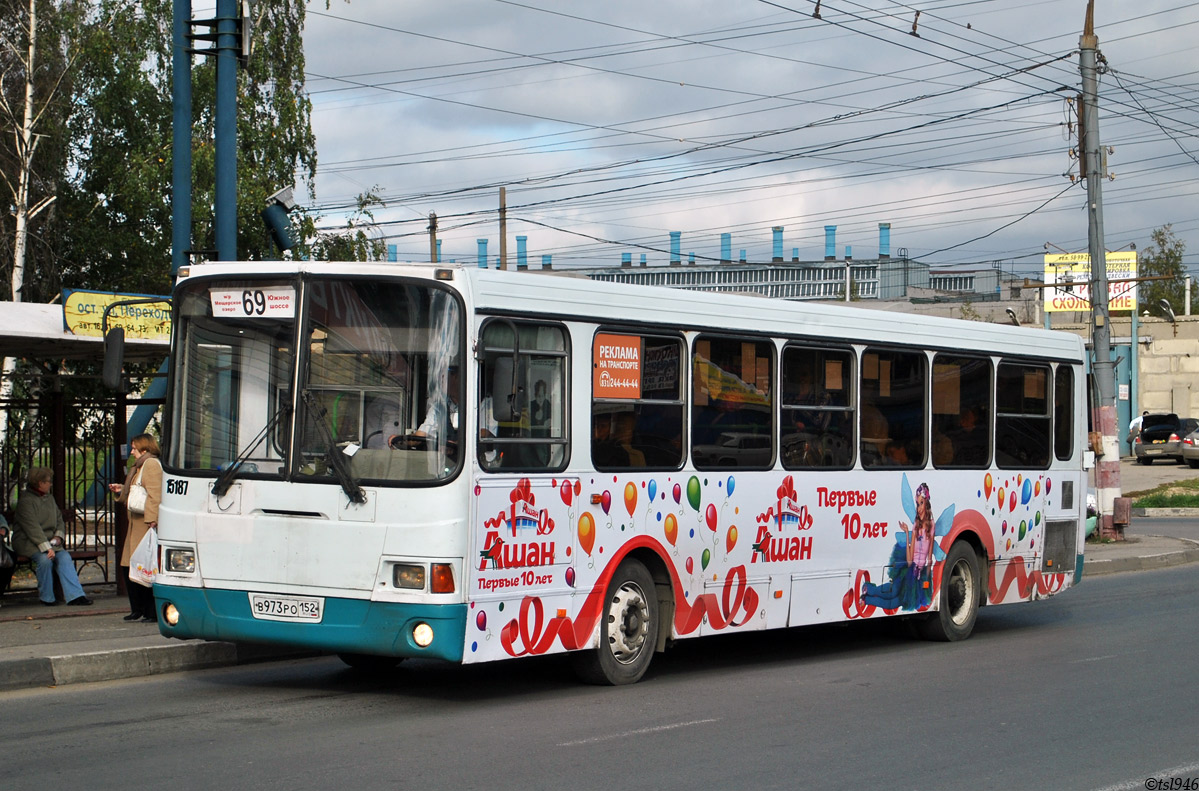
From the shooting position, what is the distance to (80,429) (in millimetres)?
15883

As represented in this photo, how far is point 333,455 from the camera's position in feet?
28.9

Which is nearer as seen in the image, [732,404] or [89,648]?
[89,648]

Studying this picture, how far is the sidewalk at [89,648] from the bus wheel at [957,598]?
5773 millimetres

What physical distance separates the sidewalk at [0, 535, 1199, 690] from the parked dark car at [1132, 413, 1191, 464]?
42.9m

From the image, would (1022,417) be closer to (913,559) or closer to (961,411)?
(961,411)

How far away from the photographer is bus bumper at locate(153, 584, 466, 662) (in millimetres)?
8547

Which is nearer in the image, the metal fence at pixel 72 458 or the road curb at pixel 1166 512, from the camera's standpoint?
the metal fence at pixel 72 458

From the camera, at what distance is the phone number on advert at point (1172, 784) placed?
703 centimetres

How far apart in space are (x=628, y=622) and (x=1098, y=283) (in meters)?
16.3

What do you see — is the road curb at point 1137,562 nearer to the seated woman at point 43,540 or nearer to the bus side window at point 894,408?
the bus side window at point 894,408

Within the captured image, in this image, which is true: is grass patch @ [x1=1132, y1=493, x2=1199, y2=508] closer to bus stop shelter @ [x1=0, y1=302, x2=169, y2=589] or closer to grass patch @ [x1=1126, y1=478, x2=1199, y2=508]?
grass patch @ [x1=1126, y1=478, x2=1199, y2=508]

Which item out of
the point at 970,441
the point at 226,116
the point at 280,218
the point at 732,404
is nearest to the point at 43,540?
the point at 280,218

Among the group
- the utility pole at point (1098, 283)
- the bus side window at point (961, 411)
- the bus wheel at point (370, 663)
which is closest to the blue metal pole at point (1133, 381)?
the utility pole at point (1098, 283)

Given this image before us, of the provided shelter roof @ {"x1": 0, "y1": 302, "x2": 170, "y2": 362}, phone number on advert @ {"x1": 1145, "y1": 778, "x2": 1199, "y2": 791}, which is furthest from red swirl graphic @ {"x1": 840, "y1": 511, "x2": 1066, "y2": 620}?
shelter roof @ {"x1": 0, "y1": 302, "x2": 170, "y2": 362}
